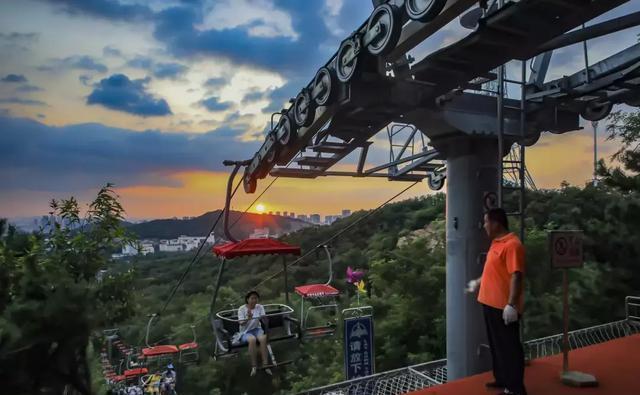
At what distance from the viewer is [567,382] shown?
394 centimetres

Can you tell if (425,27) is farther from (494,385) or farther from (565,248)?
(494,385)

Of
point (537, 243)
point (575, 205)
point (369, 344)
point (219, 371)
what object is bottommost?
point (219, 371)

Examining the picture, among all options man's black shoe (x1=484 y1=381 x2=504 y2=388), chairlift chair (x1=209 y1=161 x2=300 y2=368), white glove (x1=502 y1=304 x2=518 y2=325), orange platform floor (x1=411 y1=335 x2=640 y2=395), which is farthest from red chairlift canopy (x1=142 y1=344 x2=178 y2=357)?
white glove (x1=502 y1=304 x2=518 y2=325)

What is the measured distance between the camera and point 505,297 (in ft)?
11.3

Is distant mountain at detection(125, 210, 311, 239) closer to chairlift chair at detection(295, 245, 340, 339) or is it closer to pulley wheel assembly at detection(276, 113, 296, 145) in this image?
chairlift chair at detection(295, 245, 340, 339)

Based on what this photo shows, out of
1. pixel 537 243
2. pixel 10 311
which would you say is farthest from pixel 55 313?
pixel 537 243

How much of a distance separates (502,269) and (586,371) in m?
1.79

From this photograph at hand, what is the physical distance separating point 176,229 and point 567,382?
12.1 m

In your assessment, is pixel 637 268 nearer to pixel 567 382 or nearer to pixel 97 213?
pixel 567 382

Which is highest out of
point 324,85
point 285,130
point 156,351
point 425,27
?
point 425,27

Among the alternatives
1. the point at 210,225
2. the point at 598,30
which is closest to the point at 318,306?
the point at 210,225

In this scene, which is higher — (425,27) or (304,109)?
(425,27)

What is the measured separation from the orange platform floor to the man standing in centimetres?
44

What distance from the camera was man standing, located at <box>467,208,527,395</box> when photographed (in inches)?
130
